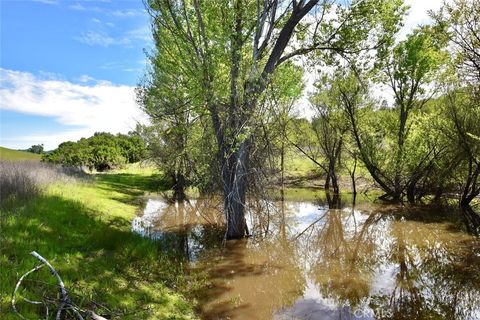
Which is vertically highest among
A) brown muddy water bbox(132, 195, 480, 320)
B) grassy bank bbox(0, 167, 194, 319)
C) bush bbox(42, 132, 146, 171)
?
bush bbox(42, 132, 146, 171)

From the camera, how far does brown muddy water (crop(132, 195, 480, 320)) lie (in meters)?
8.20

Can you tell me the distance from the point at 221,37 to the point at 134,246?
26.3 ft

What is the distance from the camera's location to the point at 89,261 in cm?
863

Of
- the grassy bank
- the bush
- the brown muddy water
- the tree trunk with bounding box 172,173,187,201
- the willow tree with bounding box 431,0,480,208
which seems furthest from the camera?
the bush

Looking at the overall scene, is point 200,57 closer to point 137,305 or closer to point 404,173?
point 137,305

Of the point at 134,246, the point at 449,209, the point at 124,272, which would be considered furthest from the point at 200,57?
the point at 449,209

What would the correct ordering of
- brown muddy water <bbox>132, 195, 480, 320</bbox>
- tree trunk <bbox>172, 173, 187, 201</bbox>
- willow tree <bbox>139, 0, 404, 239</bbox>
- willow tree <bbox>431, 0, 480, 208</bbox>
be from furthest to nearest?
tree trunk <bbox>172, 173, 187, 201</bbox>
willow tree <bbox>431, 0, 480, 208</bbox>
willow tree <bbox>139, 0, 404, 239</bbox>
brown muddy water <bbox>132, 195, 480, 320</bbox>

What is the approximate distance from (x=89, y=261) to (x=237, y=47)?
8.96m

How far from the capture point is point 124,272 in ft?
29.3

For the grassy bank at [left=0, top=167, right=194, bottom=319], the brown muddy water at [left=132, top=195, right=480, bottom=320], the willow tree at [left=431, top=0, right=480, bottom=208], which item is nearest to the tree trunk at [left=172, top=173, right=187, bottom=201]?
the brown muddy water at [left=132, top=195, right=480, bottom=320]

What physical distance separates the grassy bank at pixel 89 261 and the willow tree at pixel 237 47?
377 centimetres

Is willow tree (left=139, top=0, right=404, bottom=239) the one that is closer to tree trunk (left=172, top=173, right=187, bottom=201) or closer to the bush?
tree trunk (left=172, top=173, right=187, bottom=201)

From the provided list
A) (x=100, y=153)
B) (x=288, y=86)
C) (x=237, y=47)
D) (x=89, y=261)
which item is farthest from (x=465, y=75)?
(x=100, y=153)

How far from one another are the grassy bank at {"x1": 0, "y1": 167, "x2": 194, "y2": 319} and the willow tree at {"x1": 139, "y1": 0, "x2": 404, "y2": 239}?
3768 millimetres
